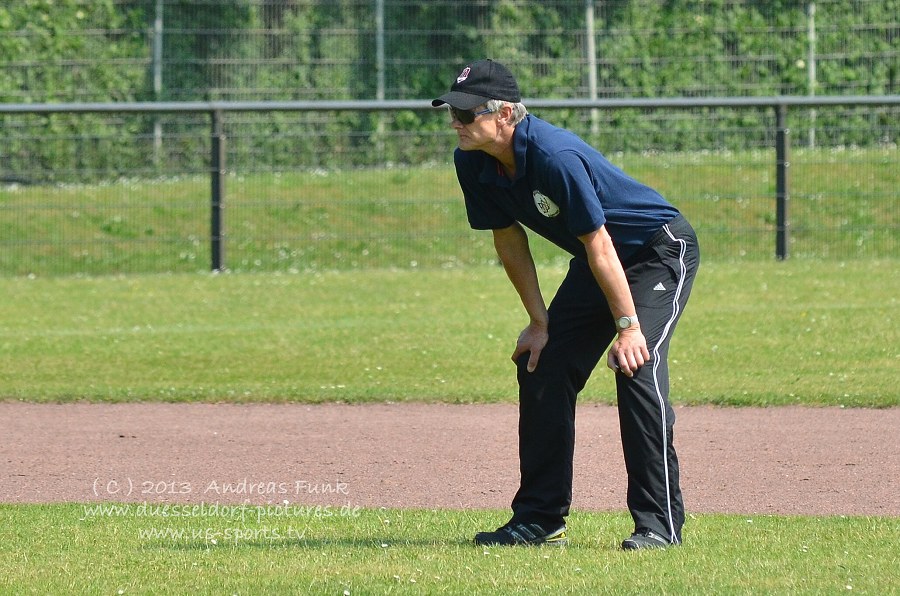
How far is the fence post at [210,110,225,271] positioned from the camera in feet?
43.7

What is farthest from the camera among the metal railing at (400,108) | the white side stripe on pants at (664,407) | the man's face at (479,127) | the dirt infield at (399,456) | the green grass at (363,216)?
the green grass at (363,216)

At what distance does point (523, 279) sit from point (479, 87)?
838mm

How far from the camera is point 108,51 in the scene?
61.8ft

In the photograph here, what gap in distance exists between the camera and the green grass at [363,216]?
1405 centimetres

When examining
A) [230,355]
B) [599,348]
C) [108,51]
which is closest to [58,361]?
[230,355]

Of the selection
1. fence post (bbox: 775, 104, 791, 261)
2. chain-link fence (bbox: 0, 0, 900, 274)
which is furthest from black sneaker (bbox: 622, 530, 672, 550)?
fence post (bbox: 775, 104, 791, 261)

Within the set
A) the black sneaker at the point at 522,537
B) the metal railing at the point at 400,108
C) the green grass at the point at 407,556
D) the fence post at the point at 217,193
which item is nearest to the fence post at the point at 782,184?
the metal railing at the point at 400,108

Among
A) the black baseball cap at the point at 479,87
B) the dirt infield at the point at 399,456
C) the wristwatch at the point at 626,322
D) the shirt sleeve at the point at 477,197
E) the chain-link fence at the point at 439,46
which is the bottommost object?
the dirt infield at the point at 399,456

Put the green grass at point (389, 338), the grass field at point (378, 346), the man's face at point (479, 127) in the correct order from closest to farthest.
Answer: the grass field at point (378, 346) → the man's face at point (479, 127) → the green grass at point (389, 338)

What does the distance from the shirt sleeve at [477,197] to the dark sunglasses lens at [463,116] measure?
266 mm

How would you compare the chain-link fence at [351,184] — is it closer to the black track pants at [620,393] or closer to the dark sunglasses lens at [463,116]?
the black track pants at [620,393]

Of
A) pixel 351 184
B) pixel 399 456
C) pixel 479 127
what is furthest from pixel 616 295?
pixel 351 184

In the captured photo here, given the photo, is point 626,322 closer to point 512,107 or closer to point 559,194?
point 559,194

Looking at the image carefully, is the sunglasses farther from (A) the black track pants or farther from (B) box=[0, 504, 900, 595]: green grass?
(B) box=[0, 504, 900, 595]: green grass
